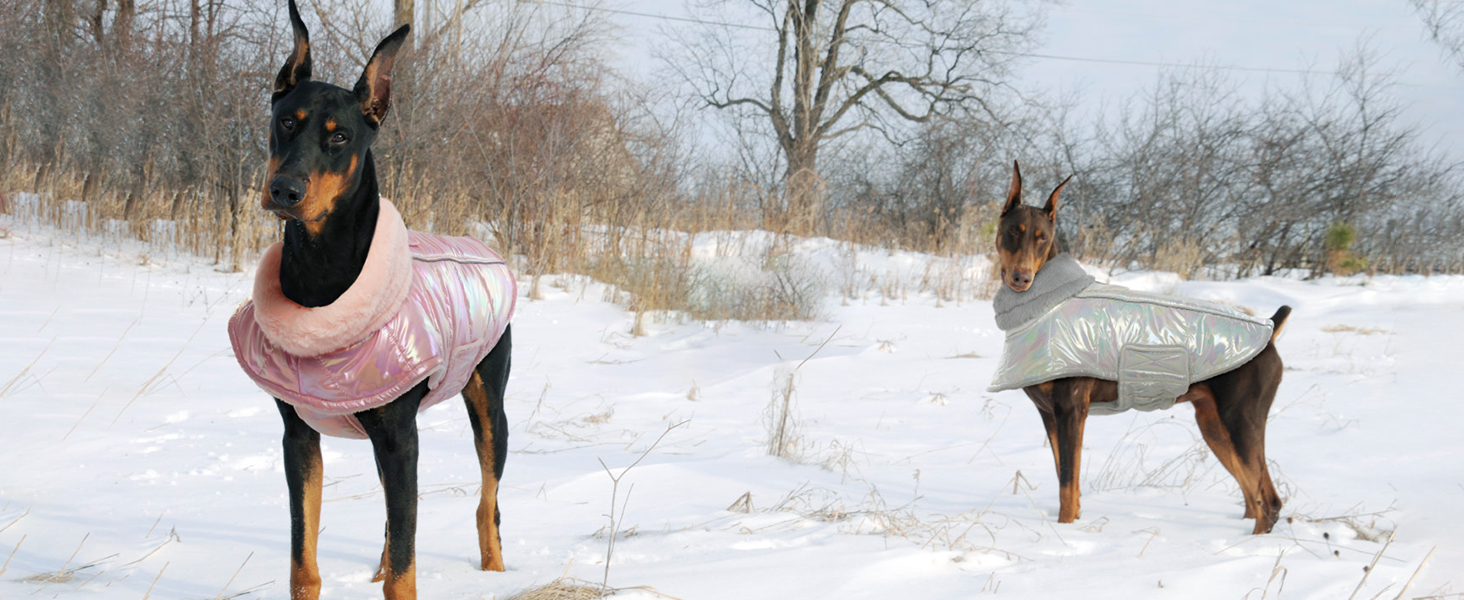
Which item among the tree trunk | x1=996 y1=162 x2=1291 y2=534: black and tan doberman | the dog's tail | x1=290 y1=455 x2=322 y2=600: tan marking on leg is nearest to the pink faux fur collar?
x1=290 y1=455 x2=322 y2=600: tan marking on leg

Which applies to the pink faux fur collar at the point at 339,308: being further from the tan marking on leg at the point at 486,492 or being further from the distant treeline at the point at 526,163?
the distant treeline at the point at 526,163

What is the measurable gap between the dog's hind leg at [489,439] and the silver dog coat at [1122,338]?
1.80 meters

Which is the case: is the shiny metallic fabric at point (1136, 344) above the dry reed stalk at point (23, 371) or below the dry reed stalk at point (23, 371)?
above

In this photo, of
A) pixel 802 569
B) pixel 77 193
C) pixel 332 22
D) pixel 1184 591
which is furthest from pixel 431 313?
pixel 77 193

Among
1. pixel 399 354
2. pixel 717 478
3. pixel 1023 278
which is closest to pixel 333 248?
pixel 399 354

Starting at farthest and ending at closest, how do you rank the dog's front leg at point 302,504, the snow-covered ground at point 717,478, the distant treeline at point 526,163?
1. the distant treeline at point 526,163
2. the snow-covered ground at point 717,478
3. the dog's front leg at point 302,504

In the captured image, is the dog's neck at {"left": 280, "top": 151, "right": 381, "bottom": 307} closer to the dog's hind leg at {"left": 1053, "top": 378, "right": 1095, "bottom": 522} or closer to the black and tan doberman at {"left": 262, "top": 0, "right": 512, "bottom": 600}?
the black and tan doberman at {"left": 262, "top": 0, "right": 512, "bottom": 600}

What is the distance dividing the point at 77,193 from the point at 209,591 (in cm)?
947

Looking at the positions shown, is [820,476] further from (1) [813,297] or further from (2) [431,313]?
(1) [813,297]

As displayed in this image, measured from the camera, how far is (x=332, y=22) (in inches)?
390

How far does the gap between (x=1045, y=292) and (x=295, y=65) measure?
2.52 meters

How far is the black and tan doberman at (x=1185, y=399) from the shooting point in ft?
10.2

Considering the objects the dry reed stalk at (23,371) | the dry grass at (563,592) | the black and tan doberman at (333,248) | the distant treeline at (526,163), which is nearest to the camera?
the black and tan doberman at (333,248)

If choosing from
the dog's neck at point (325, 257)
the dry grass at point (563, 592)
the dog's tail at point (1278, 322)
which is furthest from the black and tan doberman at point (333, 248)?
the dog's tail at point (1278, 322)
